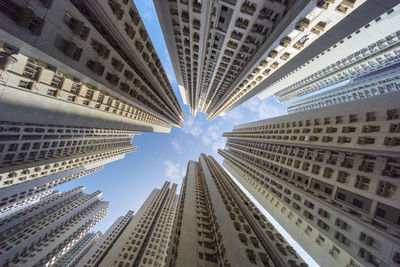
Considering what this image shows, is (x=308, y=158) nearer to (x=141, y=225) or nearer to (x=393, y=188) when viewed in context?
(x=393, y=188)

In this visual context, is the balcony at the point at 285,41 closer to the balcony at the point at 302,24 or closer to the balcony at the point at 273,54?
the balcony at the point at 302,24

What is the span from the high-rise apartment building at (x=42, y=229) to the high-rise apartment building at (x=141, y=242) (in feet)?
62.1

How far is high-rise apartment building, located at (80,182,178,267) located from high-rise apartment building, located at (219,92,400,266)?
156 feet

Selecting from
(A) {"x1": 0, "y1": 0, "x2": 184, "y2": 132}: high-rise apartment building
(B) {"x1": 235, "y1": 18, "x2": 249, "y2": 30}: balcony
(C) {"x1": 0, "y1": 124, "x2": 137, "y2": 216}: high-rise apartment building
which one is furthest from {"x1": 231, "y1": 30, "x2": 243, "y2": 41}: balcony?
(C) {"x1": 0, "y1": 124, "x2": 137, "y2": 216}: high-rise apartment building

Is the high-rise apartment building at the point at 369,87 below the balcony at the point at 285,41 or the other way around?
the other way around

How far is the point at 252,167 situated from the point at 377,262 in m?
44.6

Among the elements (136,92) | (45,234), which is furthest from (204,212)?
(45,234)

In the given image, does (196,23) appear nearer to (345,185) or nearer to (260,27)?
(260,27)

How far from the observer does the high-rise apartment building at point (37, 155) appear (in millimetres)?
39875

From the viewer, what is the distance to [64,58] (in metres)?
13.2

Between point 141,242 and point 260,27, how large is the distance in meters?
85.6

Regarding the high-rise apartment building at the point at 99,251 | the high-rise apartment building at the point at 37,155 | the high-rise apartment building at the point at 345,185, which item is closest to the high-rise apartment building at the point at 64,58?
the high-rise apartment building at the point at 37,155

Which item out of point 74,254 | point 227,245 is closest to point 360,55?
point 227,245

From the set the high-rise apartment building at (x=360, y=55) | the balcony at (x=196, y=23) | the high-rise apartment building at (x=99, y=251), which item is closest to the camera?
the balcony at (x=196, y=23)
